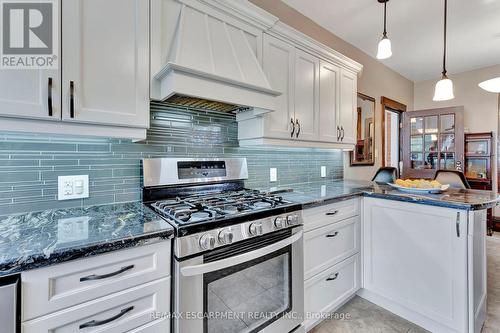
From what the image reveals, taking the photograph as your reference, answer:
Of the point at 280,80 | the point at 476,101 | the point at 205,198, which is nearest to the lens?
the point at 205,198

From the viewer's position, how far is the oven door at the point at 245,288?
1.04 meters

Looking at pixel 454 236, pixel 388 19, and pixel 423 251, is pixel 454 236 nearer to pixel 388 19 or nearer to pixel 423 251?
pixel 423 251

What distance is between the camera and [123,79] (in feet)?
3.91

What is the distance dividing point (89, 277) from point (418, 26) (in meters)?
3.72

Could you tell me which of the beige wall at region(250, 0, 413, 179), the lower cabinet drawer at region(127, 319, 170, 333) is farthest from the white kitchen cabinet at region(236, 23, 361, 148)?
the lower cabinet drawer at region(127, 319, 170, 333)

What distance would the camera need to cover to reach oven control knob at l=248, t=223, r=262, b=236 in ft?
4.00

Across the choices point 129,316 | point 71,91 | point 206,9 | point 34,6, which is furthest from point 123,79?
point 129,316

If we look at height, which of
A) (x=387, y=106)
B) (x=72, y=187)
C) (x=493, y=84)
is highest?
(x=387, y=106)

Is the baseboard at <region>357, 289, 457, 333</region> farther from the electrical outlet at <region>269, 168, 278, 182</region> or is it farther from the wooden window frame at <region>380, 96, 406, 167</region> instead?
the wooden window frame at <region>380, 96, 406, 167</region>

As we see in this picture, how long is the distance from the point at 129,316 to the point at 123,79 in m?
1.07

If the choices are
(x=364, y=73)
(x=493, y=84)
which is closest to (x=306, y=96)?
(x=364, y=73)

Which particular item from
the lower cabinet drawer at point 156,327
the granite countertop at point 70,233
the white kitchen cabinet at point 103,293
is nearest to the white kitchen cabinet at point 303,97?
the granite countertop at point 70,233

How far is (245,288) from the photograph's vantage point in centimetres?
124

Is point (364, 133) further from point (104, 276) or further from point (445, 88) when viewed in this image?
point (104, 276)
